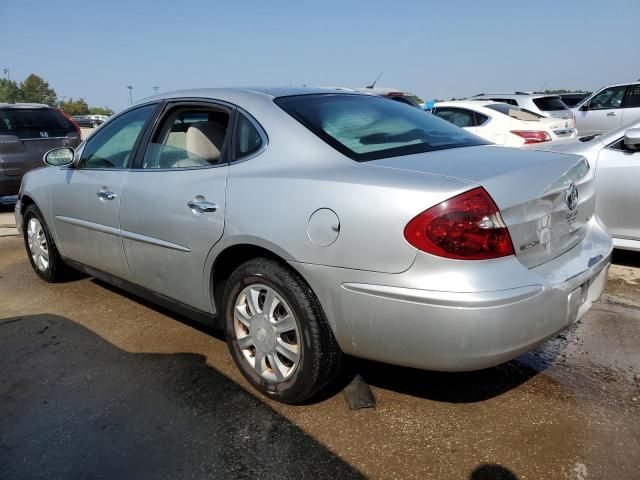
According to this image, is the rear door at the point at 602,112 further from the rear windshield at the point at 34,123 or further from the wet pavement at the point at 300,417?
the rear windshield at the point at 34,123

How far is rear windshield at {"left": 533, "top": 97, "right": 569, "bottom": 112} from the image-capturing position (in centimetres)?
1147

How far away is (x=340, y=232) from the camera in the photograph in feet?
7.27

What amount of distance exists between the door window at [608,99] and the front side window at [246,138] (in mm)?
11384

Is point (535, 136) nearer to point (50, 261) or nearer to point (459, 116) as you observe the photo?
point (459, 116)

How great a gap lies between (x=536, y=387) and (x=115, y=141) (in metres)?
3.00

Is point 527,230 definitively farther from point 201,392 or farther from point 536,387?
point 201,392

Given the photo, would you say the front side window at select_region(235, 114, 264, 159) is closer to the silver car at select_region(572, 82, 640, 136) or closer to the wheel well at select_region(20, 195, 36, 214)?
the wheel well at select_region(20, 195, 36, 214)

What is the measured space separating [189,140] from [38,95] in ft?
360

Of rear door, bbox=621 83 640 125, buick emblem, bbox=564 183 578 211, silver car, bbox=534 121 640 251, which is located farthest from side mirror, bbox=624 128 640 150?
rear door, bbox=621 83 640 125

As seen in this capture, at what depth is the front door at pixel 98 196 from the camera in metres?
3.44

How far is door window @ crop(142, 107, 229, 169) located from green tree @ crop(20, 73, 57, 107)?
106m

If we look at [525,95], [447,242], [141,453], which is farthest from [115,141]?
[525,95]

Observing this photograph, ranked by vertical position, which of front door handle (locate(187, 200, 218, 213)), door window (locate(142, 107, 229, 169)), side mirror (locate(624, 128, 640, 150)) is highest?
door window (locate(142, 107, 229, 169))

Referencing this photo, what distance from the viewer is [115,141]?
3.72 meters
